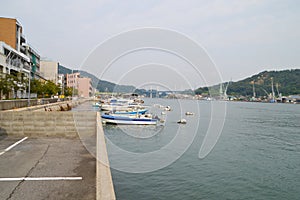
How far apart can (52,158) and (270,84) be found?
17095 centimetres

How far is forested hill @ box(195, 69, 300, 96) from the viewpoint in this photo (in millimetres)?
142875

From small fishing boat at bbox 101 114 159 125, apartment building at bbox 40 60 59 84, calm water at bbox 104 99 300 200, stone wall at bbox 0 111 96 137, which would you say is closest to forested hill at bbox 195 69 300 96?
apartment building at bbox 40 60 59 84

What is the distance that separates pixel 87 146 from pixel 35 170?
10.3 feet

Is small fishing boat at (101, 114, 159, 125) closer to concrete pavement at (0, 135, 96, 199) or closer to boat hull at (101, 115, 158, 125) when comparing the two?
boat hull at (101, 115, 158, 125)

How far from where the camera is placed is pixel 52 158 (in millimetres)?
7719

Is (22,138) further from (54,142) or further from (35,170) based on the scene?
Result: (35,170)

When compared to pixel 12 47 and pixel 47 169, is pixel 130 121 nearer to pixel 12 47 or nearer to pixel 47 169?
pixel 47 169

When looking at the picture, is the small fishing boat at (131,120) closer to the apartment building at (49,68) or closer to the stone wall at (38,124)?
the stone wall at (38,124)

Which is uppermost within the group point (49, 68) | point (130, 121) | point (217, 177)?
point (49, 68)

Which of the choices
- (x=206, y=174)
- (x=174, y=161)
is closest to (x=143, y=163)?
(x=174, y=161)

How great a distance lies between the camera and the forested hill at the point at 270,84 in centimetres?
14288

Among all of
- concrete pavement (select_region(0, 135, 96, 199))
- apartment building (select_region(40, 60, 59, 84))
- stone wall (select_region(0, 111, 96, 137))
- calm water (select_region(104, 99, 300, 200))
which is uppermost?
apartment building (select_region(40, 60, 59, 84))

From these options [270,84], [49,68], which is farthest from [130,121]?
[270,84]

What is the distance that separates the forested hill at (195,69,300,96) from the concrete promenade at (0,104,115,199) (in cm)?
13287
